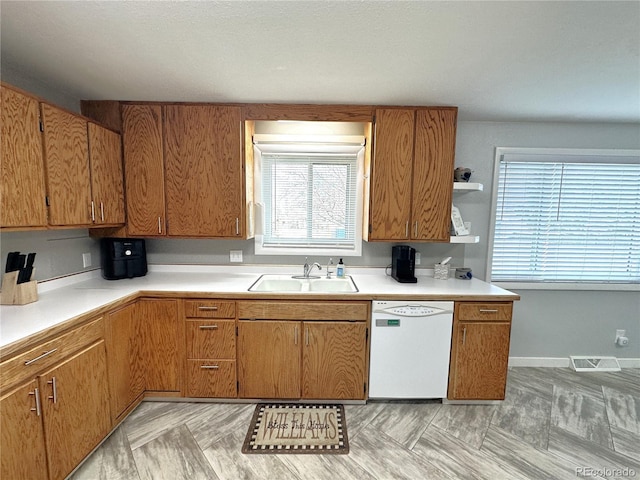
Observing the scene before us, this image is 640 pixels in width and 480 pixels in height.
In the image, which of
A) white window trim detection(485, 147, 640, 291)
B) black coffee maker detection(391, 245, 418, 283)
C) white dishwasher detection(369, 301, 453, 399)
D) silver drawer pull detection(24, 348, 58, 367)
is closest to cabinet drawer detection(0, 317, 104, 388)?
silver drawer pull detection(24, 348, 58, 367)

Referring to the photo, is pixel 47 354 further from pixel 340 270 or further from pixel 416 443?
pixel 416 443

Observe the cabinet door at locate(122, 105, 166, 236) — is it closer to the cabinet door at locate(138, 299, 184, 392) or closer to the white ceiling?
the white ceiling

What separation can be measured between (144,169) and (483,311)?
9.64 ft

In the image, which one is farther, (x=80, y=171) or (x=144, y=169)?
(x=144, y=169)

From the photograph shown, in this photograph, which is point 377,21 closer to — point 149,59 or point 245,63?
point 245,63

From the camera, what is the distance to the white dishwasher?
2.04 m

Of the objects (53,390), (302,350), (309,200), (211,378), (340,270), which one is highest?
(309,200)

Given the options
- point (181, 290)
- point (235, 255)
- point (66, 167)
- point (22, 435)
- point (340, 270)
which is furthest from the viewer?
point (235, 255)

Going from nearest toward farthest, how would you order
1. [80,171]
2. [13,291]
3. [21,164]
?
[21,164] < [13,291] < [80,171]

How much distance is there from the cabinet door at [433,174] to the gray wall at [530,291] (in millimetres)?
382

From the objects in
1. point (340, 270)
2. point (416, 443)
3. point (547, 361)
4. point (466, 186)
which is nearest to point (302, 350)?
point (340, 270)

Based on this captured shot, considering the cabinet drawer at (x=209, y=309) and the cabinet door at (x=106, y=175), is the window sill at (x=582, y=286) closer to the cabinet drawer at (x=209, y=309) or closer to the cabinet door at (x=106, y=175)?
the cabinet drawer at (x=209, y=309)

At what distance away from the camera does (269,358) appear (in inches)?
81.4

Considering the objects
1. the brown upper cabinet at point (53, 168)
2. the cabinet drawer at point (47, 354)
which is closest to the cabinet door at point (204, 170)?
the brown upper cabinet at point (53, 168)
